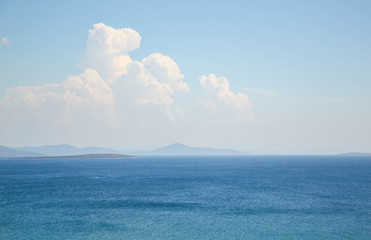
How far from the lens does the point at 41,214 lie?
47281 millimetres

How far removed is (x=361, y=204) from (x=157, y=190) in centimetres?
4781

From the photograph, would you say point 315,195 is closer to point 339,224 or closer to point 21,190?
point 339,224

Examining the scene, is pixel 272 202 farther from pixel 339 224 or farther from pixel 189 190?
pixel 189 190

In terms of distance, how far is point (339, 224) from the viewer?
4222cm

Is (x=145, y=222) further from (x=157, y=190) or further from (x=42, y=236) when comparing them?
(x=157, y=190)

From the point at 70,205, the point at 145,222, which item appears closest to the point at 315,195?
the point at 145,222

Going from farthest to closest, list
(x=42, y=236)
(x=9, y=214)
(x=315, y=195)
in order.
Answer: (x=315, y=195)
(x=9, y=214)
(x=42, y=236)

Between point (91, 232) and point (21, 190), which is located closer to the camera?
point (91, 232)

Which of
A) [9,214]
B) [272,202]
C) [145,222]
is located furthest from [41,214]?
[272,202]

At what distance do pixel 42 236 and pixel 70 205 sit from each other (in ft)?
61.2

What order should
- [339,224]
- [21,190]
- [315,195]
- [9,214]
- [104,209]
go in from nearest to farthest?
1. [339,224]
2. [9,214]
3. [104,209]
4. [315,195]
5. [21,190]

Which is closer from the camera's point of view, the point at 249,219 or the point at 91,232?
the point at 91,232

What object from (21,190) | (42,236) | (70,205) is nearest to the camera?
(42,236)

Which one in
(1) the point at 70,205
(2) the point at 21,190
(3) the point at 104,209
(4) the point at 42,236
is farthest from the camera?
(2) the point at 21,190
